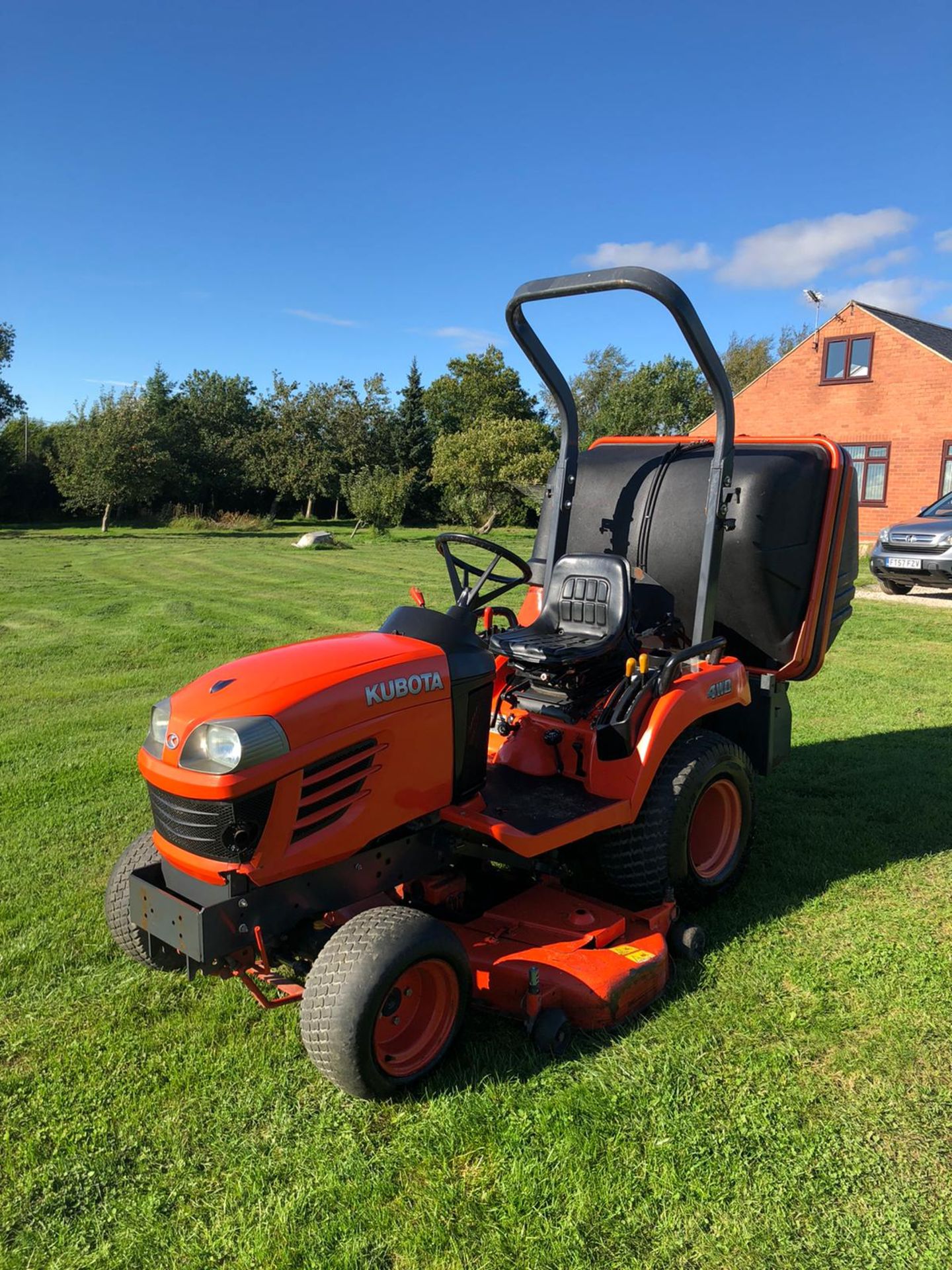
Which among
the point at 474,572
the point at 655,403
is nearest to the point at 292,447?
the point at 655,403

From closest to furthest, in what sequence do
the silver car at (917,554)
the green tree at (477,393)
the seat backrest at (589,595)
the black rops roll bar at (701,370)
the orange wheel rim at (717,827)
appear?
1. the black rops roll bar at (701,370)
2. the seat backrest at (589,595)
3. the orange wheel rim at (717,827)
4. the silver car at (917,554)
5. the green tree at (477,393)

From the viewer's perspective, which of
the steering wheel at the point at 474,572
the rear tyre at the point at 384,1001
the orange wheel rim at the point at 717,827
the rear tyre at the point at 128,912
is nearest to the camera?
the rear tyre at the point at 384,1001

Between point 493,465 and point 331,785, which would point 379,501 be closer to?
point 493,465

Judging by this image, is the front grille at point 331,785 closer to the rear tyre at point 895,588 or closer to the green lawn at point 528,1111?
the green lawn at point 528,1111

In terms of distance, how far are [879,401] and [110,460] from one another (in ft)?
76.1

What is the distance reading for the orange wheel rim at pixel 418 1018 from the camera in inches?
108

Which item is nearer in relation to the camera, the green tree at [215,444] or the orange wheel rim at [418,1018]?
the orange wheel rim at [418,1018]

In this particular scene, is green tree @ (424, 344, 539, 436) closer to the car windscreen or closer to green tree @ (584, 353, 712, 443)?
green tree @ (584, 353, 712, 443)

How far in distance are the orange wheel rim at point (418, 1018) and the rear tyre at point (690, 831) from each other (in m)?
1.01

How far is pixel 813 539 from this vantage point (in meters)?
4.29

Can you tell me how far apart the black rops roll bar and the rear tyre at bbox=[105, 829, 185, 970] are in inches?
79.3

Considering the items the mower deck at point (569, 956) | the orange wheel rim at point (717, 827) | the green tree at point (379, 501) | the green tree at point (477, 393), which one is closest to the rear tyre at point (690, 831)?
the orange wheel rim at point (717, 827)

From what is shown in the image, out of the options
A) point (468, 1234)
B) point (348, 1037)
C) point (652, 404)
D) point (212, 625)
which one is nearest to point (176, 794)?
point (348, 1037)

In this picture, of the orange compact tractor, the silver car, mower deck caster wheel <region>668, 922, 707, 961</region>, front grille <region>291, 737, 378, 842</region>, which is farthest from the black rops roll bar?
the silver car
